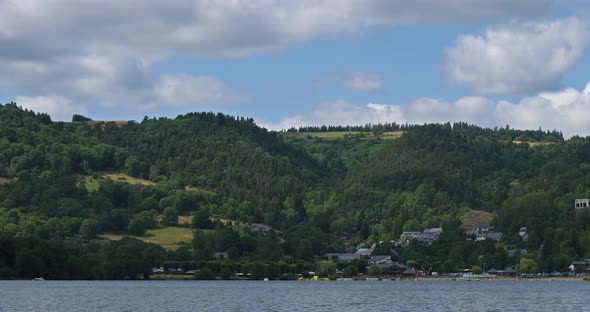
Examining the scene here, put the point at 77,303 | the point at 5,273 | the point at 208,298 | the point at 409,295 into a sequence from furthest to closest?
the point at 5,273 → the point at 409,295 → the point at 208,298 → the point at 77,303

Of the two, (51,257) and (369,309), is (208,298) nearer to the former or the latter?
(369,309)

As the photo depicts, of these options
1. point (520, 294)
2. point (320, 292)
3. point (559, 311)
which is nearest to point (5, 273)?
point (320, 292)

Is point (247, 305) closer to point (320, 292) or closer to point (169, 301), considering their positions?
point (169, 301)

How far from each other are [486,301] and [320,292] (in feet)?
111

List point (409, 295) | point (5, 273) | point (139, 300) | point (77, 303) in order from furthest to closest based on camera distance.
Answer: point (5, 273)
point (409, 295)
point (139, 300)
point (77, 303)

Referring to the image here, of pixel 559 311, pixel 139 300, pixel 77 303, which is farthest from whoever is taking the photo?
pixel 139 300

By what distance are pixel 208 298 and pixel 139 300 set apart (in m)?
12.2

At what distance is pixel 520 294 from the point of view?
150625 millimetres

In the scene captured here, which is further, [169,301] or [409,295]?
[409,295]

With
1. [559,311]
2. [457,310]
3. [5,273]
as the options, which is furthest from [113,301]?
[5,273]

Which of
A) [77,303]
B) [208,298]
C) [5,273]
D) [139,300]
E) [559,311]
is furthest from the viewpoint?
[5,273]

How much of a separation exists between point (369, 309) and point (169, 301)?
27.6m

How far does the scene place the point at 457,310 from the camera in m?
111

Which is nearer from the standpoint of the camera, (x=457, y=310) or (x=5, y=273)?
(x=457, y=310)
